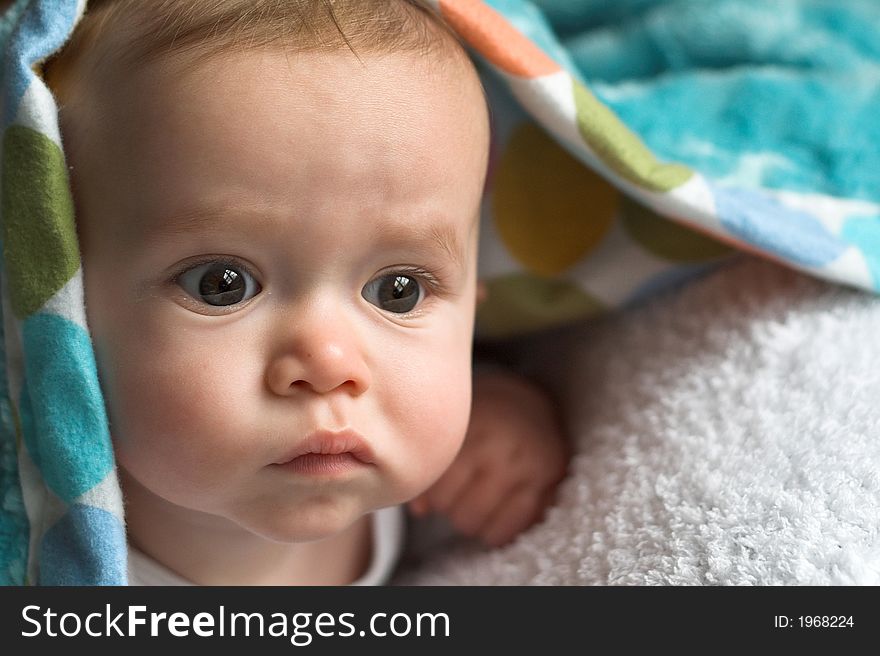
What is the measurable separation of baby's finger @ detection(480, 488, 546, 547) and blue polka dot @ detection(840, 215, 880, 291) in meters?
0.41

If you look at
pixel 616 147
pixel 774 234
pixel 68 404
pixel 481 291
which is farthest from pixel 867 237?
pixel 68 404

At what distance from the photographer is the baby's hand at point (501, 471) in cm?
118

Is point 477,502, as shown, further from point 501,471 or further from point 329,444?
point 329,444

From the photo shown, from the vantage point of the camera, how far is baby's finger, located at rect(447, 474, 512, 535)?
1.18 metres

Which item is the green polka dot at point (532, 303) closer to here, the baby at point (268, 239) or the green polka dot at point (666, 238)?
the green polka dot at point (666, 238)

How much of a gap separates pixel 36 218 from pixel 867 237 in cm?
79

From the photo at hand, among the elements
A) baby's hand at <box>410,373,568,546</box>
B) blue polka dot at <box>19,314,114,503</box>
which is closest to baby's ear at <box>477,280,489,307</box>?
baby's hand at <box>410,373,568,546</box>

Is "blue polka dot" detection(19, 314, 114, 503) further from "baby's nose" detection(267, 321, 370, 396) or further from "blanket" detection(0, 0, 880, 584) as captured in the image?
"baby's nose" detection(267, 321, 370, 396)

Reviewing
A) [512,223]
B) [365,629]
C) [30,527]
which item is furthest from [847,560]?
[30,527]

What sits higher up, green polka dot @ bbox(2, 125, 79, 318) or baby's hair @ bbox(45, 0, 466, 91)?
baby's hair @ bbox(45, 0, 466, 91)

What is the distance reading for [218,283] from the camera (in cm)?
88

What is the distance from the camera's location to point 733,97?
48.5 inches

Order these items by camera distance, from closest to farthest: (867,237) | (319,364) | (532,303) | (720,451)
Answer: (319,364)
(720,451)
(867,237)
(532,303)

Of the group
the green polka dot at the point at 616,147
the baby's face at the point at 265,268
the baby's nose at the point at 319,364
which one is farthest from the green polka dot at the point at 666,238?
the baby's nose at the point at 319,364
